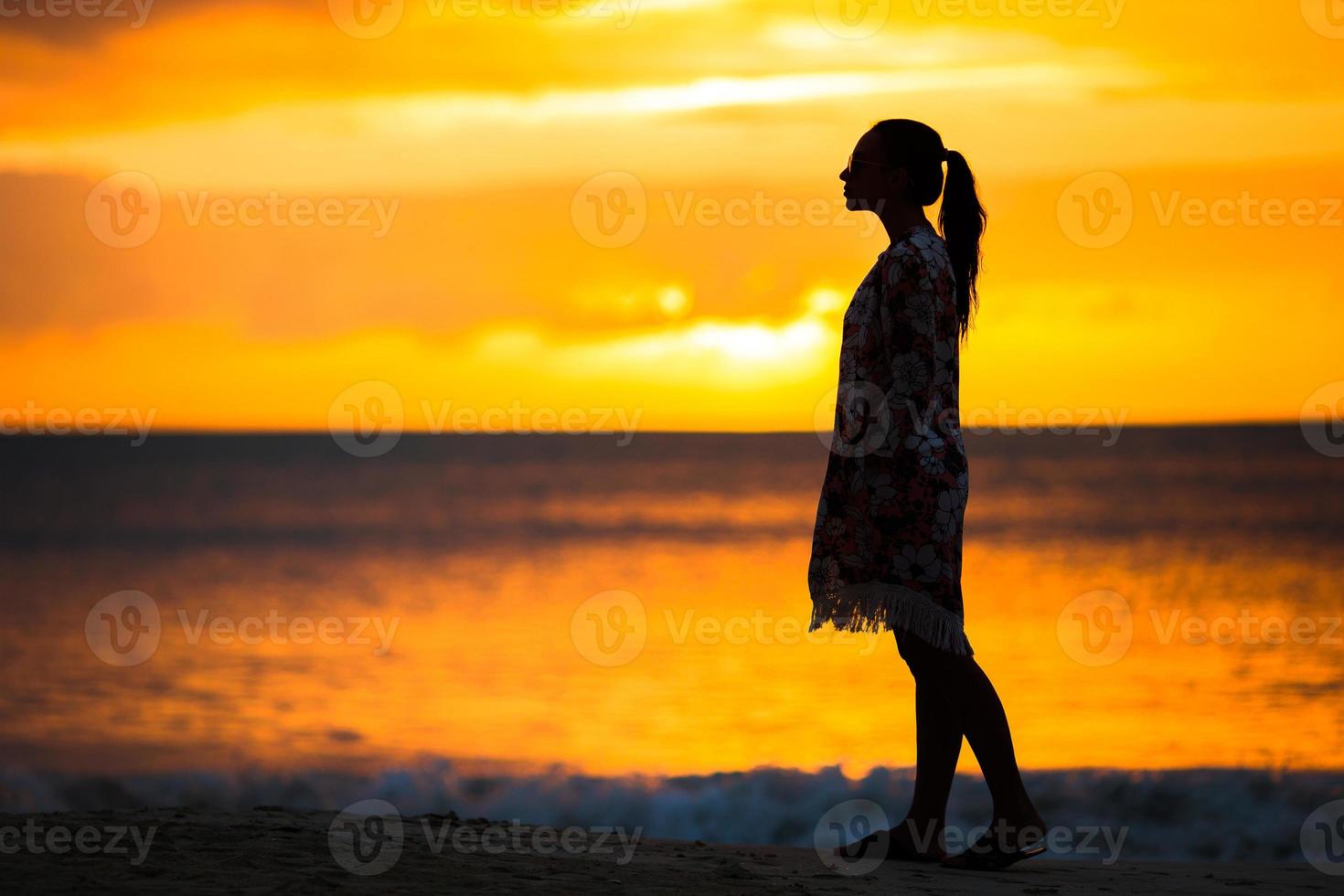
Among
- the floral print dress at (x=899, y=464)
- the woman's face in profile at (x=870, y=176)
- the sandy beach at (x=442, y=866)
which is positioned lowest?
the sandy beach at (x=442, y=866)

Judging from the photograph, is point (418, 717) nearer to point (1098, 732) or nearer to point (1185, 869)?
point (1098, 732)

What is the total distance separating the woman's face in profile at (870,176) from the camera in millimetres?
4535

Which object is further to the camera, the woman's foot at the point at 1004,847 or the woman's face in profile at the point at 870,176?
the woman's face in profile at the point at 870,176

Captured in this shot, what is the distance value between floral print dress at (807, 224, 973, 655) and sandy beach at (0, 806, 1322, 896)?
30.3 inches

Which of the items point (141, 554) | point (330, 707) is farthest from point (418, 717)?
point (141, 554)

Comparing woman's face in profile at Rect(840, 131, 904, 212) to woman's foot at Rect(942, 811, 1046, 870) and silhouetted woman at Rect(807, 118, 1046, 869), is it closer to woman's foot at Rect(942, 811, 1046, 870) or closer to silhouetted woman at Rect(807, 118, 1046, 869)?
silhouetted woman at Rect(807, 118, 1046, 869)

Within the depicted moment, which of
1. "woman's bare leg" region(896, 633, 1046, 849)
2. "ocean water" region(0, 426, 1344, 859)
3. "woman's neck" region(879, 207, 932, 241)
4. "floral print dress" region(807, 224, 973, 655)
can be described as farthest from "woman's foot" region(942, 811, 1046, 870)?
"ocean water" region(0, 426, 1344, 859)

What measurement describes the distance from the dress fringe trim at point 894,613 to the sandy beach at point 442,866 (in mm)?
712

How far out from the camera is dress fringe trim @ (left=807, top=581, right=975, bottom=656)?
4301 millimetres

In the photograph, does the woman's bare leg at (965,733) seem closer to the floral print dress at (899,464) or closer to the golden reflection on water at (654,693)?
the floral print dress at (899,464)

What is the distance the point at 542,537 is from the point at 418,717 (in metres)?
26.0

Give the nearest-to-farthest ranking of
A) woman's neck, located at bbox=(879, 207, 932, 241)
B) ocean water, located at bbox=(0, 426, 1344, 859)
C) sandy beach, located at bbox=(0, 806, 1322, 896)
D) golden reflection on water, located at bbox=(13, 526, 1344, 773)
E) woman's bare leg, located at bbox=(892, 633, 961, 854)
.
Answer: sandy beach, located at bbox=(0, 806, 1322, 896), woman's bare leg, located at bbox=(892, 633, 961, 854), woman's neck, located at bbox=(879, 207, 932, 241), ocean water, located at bbox=(0, 426, 1344, 859), golden reflection on water, located at bbox=(13, 526, 1344, 773)

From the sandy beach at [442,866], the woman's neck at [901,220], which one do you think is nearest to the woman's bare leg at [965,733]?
the sandy beach at [442,866]

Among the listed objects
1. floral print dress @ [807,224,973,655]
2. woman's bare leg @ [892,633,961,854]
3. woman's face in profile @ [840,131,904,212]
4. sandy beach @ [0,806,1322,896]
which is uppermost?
woman's face in profile @ [840,131,904,212]
